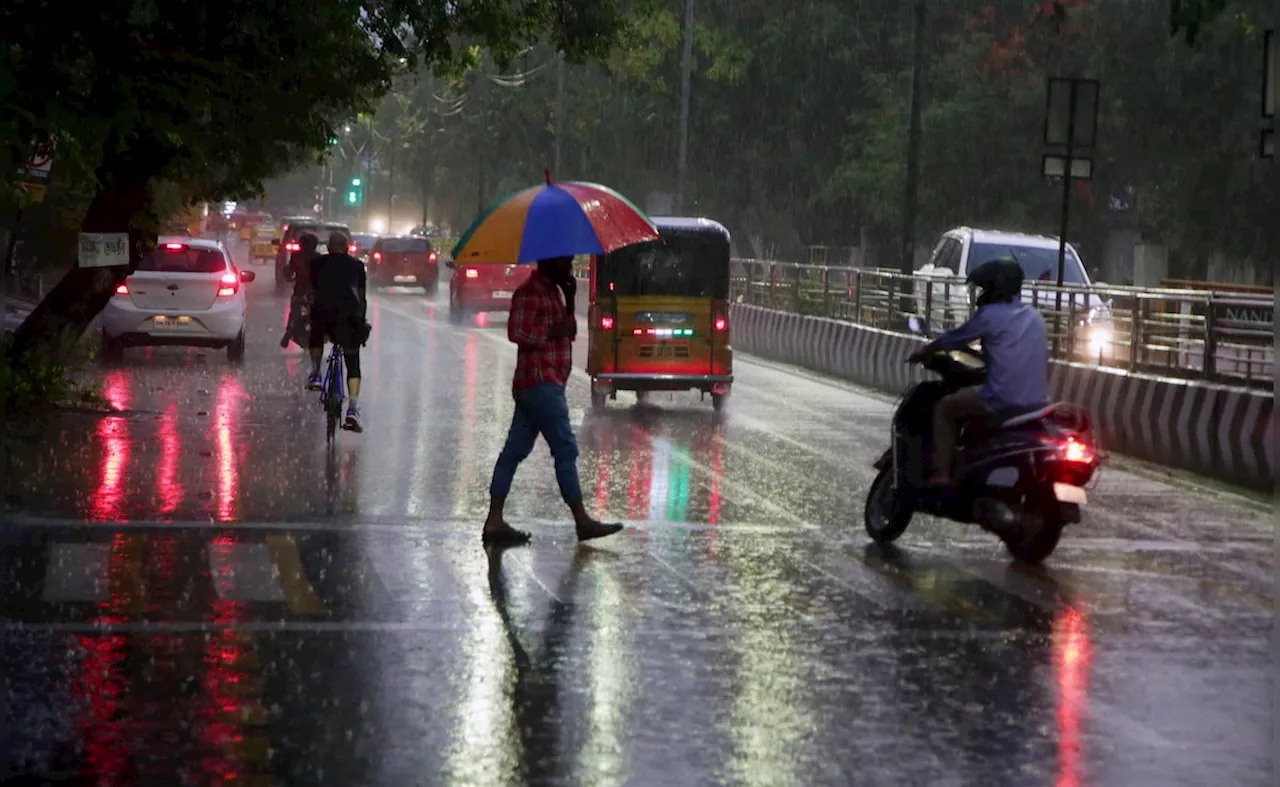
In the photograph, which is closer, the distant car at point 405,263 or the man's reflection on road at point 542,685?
the man's reflection on road at point 542,685

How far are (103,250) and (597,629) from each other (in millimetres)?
12779

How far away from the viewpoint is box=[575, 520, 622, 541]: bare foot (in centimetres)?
1284

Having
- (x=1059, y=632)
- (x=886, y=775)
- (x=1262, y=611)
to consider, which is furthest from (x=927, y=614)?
(x=886, y=775)

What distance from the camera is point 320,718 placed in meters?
7.89

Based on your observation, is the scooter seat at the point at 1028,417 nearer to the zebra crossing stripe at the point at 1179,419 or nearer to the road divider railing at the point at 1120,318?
the zebra crossing stripe at the point at 1179,419

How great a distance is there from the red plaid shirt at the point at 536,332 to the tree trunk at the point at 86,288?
1015 centimetres

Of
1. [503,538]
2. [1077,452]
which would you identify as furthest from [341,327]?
[1077,452]

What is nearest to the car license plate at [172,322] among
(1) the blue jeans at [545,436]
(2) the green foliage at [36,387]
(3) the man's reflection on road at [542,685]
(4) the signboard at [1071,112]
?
(2) the green foliage at [36,387]

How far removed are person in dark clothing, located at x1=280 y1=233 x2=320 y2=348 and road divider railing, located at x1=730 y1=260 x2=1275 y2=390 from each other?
7854mm

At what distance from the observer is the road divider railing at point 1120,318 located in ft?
65.7

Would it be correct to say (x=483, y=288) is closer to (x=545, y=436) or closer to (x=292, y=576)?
(x=545, y=436)

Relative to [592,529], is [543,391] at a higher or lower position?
higher

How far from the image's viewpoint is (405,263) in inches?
2302

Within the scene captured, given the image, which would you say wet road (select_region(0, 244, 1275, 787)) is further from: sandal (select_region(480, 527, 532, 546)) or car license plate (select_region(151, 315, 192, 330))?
car license plate (select_region(151, 315, 192, 330))
